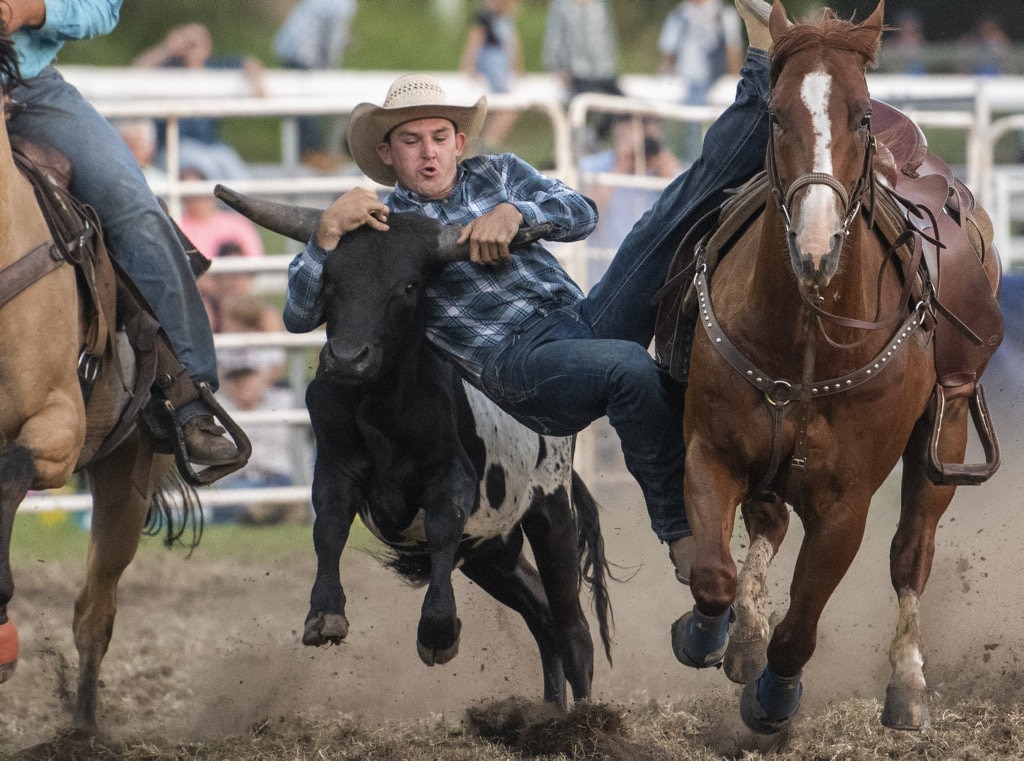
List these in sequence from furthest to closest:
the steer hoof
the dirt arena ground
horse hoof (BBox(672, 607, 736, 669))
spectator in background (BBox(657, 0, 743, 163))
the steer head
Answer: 1. spectator in background (BBox(657, 0, 743, 163))
2. the dirt arena ground
3. the steer head
4. the steer hoof
5. horse hoof (BBox(672, 607, 736, 669))

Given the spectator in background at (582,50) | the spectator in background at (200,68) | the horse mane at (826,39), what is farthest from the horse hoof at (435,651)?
the spectator in background at (582,50)

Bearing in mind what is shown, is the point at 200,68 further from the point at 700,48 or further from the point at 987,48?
the point at 987,48

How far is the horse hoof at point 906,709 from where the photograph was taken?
4.60 metres

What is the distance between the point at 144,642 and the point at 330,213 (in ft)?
9.48

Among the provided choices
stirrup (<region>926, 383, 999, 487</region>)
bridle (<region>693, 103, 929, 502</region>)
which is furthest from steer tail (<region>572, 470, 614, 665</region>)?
bridle (<region>693, 103, 929, 502</region>)

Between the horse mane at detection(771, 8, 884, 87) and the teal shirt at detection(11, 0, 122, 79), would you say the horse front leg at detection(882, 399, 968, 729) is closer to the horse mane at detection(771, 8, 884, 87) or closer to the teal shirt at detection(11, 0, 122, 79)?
the horse mane at detection(771, 8, 884, 87)

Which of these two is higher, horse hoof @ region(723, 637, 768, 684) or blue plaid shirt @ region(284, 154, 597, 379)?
blue plaid shirt @ region(284, 154, 597, 379)

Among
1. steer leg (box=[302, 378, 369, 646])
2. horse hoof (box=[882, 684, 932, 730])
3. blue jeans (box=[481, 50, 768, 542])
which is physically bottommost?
horse hoof (box=[882, 684, 932, 730])

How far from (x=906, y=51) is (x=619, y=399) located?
37.8ft

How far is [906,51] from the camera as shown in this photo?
15.0 m

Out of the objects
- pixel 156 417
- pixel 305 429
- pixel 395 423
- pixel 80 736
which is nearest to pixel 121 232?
pixel 156 417

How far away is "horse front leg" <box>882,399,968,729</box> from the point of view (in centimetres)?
474

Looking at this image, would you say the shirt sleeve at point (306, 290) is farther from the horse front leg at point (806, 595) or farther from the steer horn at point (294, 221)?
the horse front leg at point (806, 595)

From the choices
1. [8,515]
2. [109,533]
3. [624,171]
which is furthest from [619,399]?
[624,171]
